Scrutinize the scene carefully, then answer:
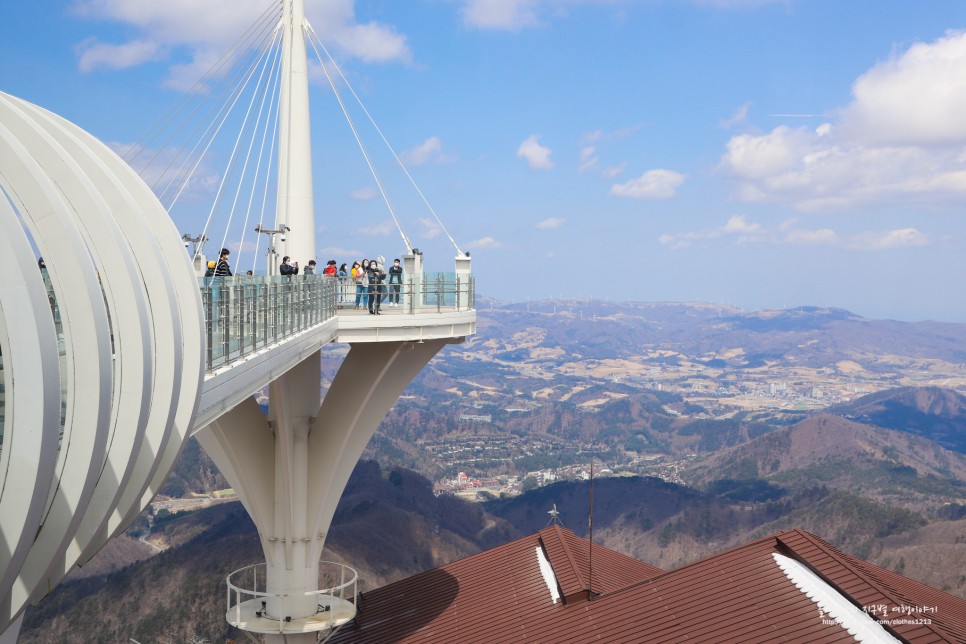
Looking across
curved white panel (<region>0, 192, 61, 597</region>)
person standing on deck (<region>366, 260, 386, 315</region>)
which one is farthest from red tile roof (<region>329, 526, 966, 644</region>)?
curved white panel (<region>0, 192, 61, 597</region>)

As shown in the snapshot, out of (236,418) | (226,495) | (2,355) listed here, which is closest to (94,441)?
(2,355)

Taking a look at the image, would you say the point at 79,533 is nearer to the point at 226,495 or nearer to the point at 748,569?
the point at 748,569

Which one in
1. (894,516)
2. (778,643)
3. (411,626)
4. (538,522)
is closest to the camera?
(778,643)

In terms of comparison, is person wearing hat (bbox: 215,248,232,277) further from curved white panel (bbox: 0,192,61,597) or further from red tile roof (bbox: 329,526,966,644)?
curved white panel (bbox: 0,192,61,597)

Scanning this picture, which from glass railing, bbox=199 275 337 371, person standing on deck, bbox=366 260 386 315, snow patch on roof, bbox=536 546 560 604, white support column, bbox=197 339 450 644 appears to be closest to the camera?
glass railing, bbox=199 275 337 371

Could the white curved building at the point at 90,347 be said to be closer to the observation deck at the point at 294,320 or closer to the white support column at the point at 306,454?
the observation deck at the point at 294,320

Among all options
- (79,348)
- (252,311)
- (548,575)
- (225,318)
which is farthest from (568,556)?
(79,348)
